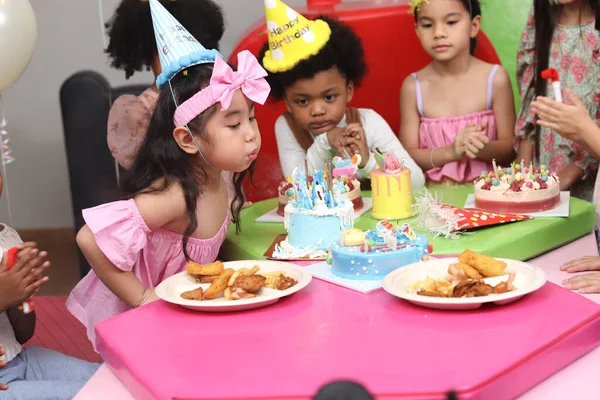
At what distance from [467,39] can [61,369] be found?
5.36 feet

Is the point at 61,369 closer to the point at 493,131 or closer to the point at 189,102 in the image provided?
the point at 189,102

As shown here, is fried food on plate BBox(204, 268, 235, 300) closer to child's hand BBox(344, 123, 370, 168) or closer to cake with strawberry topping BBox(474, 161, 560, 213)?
cake with strawberry topping BBox(474, 161, 560, 213)

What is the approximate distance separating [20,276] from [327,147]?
112 centimetres

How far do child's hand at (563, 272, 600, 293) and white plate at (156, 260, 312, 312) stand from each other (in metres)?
0.48

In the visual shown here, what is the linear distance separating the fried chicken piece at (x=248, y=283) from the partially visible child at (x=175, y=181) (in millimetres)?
401

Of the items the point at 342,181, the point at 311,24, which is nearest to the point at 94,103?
the point at 311,24

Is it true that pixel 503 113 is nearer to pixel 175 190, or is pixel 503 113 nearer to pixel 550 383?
pixel 175 190

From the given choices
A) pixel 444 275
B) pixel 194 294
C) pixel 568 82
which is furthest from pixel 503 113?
pixel 194 294

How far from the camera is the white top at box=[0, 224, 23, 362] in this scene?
5.63ft

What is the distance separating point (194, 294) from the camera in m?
1.34

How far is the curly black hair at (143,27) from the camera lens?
8.17 feet

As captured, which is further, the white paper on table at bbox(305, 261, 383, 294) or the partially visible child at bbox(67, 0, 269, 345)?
the partially visible child at bbox(67, 0, 269, 345)

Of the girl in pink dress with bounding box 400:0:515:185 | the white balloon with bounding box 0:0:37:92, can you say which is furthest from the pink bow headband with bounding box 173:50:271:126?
the girl in pink dress with bounding box 400:0:515:185

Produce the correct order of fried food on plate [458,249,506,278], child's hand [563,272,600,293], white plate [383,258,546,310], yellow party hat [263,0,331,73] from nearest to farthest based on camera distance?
white plate [383,258,546,310], fried food on plate [458,249,506,278], child's hand [563,272,600,293], yellow party hat [263,0,331,73]
